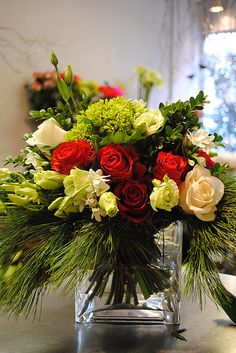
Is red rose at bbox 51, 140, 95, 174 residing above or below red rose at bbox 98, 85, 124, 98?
below

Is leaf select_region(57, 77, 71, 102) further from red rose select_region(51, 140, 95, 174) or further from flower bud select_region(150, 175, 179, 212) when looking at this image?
flower bud select_region(150, 175, 179, 212)

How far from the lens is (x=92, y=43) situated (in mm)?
3734

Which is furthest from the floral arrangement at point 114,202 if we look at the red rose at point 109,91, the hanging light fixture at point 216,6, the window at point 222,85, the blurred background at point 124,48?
the hanging light fixture at point 216,6

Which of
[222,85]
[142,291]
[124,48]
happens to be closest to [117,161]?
[142,291]

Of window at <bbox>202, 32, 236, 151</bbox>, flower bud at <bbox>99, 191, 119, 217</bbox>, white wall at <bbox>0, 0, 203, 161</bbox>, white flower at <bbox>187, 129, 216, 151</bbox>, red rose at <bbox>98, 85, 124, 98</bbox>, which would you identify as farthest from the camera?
window at <bbox>202, 32, 236, 151</bbox>

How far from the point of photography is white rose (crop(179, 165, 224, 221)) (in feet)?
2.75

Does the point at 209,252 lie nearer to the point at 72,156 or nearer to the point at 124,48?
the point at 72,156

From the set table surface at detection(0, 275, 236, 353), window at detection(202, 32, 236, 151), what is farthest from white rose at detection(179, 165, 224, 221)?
window at detection(202, 32, 236, 151)

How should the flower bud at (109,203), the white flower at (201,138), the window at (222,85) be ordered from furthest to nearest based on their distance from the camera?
1. the window at (222,85)
2. the white flower at (201,138)
3. the flower bud at (109,203)

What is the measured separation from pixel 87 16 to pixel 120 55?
44cm

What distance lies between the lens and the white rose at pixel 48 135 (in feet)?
3.07

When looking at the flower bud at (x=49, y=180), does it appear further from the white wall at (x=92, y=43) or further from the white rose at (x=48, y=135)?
the white wall at (x=92, y=43)

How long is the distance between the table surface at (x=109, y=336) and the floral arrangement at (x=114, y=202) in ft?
0.19

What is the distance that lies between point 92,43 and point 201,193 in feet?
10.1
